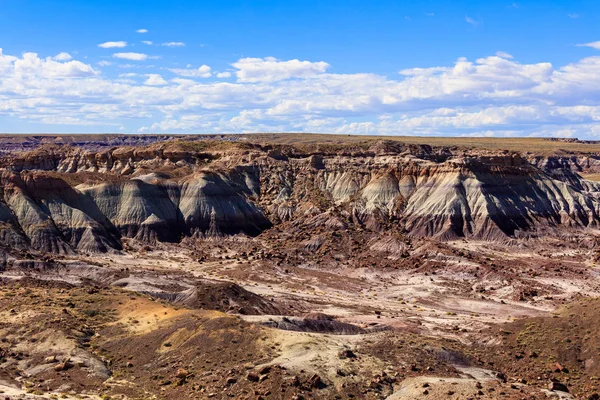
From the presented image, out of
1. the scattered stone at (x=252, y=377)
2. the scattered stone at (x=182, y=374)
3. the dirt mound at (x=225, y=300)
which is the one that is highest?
the scattered stone at (x=252, y=377)

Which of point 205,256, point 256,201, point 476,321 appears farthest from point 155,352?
point 256,201

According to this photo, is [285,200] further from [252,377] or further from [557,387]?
[252,377]

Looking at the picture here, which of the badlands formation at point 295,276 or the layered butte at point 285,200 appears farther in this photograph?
the layered butte at point 285,200

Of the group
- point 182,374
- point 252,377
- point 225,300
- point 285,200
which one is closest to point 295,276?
point 225,300

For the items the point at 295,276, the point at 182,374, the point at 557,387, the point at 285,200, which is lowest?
the point at 295,276

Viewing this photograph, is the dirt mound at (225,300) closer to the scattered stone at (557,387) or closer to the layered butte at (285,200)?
the scattered stone at (557,387)

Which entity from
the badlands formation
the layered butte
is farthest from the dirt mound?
the layered butte

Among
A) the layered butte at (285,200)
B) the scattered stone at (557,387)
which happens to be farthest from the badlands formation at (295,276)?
the layered butte at (285,200)
